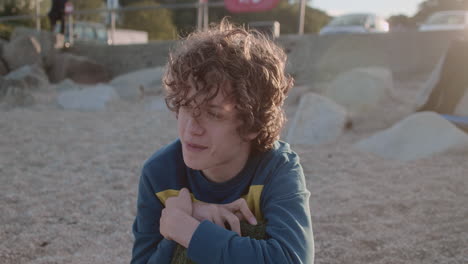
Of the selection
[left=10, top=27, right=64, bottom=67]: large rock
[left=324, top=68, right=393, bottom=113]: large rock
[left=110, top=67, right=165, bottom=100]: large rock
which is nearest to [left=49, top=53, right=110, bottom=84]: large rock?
[left=10, top=27, right=64, bottom=67]: large rock

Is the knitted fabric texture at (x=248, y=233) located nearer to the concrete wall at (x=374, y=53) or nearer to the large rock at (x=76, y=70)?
the concrete wall at (x=374, y=53)

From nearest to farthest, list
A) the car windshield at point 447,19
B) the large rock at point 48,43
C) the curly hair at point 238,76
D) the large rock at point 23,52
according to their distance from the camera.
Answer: the curly hair at point 238,76 → the large rock at point 23,52 → the large rock at point 48,43 → the car windshield at point 447,19

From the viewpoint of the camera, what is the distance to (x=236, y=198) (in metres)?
1.33

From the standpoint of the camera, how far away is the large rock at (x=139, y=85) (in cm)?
688

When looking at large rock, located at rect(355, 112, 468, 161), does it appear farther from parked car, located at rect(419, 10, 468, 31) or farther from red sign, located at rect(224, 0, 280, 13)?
parked car, located at rect(419, 10, 468, 31)

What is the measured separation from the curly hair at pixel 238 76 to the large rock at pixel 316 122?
Result: 9.44 feet

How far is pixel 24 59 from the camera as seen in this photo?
902cm

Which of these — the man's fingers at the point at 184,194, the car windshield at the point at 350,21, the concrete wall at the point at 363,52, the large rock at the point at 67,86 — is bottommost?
the large rock at the point at 67,86

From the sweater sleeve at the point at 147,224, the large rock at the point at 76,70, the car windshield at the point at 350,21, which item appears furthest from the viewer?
the car windshield at the point at 350,21

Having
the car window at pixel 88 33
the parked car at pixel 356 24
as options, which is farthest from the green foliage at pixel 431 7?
the car window at pixel 88 33

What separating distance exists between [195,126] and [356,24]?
10.6m

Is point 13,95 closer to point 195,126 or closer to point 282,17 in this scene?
point 195,126

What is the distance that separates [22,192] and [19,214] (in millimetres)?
381

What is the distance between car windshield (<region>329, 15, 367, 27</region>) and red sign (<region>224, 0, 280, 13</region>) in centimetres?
466
